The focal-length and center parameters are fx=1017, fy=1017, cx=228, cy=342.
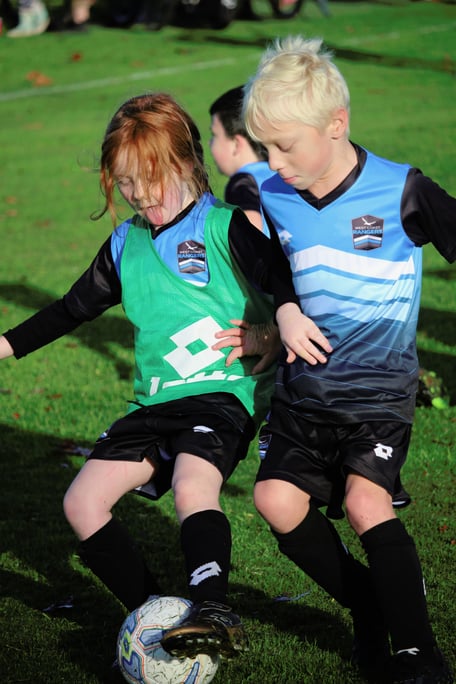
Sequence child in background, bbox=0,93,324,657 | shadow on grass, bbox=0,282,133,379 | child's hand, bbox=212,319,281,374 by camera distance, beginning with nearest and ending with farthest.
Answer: child in background, bbox=0,93,324,657 < child's hand, bbox=212,319,281,374 < shadow on grass, bbox=0,282,133,379

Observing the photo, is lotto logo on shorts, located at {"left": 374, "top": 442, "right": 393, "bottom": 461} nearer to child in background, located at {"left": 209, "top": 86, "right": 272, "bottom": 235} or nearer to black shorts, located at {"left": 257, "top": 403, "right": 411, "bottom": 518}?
black shorts, located at {"left": 257, "top": 403, "right": 411, "bottom": 518}

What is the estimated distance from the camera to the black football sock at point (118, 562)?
3.53 meters

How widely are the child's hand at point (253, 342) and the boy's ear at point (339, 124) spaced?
75 cm

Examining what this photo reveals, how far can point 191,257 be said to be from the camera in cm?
370

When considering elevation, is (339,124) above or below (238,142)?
above

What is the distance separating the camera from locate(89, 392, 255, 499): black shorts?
3490 mm

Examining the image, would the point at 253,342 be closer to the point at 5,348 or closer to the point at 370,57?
the point at 5,348

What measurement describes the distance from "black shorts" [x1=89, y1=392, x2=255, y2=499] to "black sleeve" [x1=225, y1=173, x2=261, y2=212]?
2280 mm

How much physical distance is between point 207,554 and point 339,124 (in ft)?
4.87

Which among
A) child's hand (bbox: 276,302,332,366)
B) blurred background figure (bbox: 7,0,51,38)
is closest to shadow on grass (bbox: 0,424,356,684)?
child's hand (bbox: 276,302,332,366)

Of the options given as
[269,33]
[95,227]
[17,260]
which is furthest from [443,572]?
[269,33]

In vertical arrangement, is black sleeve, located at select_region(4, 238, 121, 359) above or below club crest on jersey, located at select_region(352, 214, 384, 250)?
below

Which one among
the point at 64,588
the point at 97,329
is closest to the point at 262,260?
the point at 64,588

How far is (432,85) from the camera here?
2247cm
